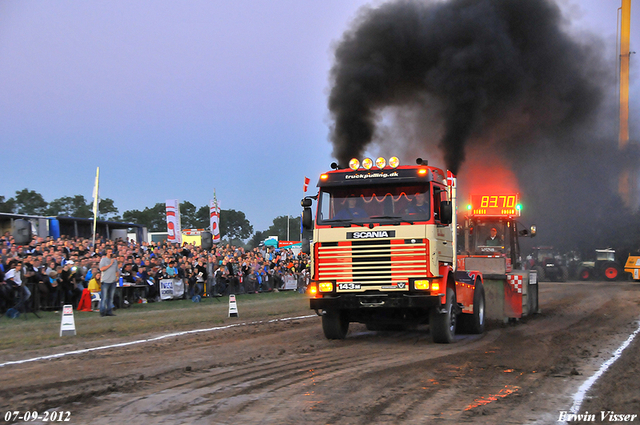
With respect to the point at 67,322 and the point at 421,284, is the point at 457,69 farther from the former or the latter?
the point at 67,322

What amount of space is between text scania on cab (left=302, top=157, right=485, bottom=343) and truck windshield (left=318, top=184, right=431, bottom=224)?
0.02 m

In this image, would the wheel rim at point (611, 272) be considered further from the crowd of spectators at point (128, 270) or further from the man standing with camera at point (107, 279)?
→ the man standing with camera at point (107, 279)

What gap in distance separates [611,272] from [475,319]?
105 feet

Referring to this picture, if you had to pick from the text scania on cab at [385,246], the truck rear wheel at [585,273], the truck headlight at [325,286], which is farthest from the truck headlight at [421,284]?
the truck rear wheel at [585,273]

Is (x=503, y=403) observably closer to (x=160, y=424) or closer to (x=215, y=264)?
(x=160, y=424)

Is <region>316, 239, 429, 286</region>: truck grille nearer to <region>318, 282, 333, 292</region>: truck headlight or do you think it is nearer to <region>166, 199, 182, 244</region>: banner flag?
<region>318, 282, 333, 292</region>: truck headlight

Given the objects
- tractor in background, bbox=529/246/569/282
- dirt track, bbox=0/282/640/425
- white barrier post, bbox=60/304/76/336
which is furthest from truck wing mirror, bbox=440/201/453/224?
tractor in background, bbox=529/246/569/282

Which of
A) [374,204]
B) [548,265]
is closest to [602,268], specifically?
[548,265]

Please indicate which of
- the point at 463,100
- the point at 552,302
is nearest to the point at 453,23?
the point at 463,100

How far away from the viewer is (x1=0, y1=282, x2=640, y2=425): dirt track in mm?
6000

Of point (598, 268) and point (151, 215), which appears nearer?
point (598, 268)

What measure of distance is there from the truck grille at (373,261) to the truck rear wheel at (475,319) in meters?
2.54

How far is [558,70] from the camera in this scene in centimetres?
2658

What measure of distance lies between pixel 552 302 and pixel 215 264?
13538 mm
